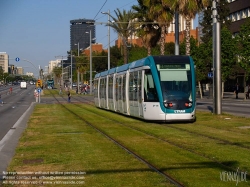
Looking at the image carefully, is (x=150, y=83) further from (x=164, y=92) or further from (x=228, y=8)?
(x=228, y=8)

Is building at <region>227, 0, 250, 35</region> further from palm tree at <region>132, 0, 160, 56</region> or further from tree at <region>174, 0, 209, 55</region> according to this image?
tree at <region>174, 0, 209, 55</region>

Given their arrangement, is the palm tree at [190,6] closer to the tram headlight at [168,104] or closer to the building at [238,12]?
the tram headlight at [168,104]

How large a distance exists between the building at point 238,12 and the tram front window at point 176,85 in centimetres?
5660

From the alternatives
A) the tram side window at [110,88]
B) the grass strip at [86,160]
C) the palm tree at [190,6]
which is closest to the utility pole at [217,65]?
the tram side window at [110,88]

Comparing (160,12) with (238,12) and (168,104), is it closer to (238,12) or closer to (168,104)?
(168,104)

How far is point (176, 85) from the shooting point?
23.0 m

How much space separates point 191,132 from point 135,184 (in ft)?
32.6

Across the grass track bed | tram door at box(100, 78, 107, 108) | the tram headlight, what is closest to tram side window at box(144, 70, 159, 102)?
the tram headlight

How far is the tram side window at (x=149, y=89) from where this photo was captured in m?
23.1

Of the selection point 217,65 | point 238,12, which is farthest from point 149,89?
point 238,12

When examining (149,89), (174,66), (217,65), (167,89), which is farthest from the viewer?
(217,65)

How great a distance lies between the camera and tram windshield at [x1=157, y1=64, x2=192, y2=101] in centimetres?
2275

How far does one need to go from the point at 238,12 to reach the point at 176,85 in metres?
63.4

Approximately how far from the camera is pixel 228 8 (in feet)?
278
